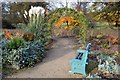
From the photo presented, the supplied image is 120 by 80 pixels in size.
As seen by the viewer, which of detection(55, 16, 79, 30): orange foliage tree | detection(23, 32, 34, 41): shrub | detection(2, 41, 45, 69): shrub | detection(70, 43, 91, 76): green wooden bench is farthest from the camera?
detection(55, 16, 79, 30): orange foliage tree

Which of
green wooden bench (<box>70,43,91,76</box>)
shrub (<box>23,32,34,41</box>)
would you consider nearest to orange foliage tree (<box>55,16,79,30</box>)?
shrub (<box>23,32,34,41</box>)

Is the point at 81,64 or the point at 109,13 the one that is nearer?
the point at 81,64

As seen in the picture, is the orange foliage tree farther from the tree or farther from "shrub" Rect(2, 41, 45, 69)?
"shrub" Rect(2, 41, 45, 69)

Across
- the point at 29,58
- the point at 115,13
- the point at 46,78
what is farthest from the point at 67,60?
the point at 115,13

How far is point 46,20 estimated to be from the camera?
6652 mm

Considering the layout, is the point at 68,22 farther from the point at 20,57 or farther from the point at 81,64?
the point at 81,64

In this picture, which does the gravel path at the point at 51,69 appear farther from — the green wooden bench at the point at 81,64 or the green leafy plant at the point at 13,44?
the green leafy plant at the point at 13,44

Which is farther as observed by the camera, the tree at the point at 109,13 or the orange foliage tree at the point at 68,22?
the orange foliage tree at the point at 68,22

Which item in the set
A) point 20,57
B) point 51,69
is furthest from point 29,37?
point 51,69

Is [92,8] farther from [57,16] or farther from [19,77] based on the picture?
[19,77]

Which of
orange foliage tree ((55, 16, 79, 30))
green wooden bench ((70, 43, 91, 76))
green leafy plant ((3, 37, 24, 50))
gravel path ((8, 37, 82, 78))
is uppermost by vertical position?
orange foliage tree ((55, 16, 79, 30))

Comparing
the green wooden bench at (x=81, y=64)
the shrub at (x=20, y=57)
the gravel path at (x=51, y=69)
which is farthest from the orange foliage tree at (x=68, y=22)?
the green wooden bench at (x=81, y=64)

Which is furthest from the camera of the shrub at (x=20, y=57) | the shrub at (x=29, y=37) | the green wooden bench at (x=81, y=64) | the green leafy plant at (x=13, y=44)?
the shrub at (x=29, y=37)

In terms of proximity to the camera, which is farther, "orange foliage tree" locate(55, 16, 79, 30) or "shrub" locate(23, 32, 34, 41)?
"orange foliage tree" locate(55, 16, 79, 30)
